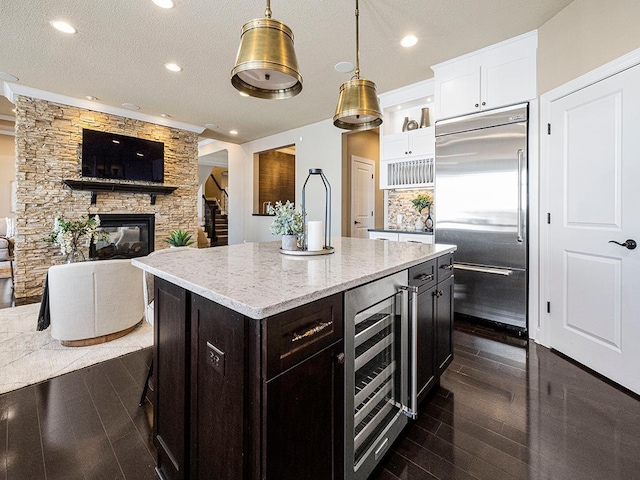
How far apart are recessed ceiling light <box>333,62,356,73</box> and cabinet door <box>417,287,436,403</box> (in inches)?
116

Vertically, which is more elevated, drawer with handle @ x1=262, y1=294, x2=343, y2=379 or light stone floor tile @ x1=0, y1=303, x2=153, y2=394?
drawer with handle @ x1=262, y1=294, x2=343, y2=379

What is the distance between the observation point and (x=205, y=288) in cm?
103

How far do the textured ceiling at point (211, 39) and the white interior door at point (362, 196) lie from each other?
155 centimetres

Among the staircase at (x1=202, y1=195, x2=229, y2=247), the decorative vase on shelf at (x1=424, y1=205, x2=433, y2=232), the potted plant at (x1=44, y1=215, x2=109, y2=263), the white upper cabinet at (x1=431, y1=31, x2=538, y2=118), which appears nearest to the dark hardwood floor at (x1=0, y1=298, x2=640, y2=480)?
the potted plant at (x1=44, y1=215, x2=109, y2=263)

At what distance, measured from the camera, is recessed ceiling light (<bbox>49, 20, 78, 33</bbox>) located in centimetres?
291

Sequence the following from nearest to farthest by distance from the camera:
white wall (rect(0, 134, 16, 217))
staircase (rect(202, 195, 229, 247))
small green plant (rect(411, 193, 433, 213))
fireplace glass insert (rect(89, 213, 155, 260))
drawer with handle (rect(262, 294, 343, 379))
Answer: drawer with handle (rect(262, 294, 343, 379)) → small green plant (rect(411, 193, 433, 213)) → fireplace glass insert (rect(89, 213, 155, 260)) → white wall (rect(0, 134, 16, 217)) → staircase (rect(202, 195, 229, 247))

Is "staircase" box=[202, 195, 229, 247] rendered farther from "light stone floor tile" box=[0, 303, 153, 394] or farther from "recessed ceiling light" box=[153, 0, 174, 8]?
"recessed ceiling light" box=[153, 0, 174, 8]

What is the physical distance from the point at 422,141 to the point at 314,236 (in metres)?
2.92

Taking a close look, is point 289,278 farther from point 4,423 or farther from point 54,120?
point 54,120

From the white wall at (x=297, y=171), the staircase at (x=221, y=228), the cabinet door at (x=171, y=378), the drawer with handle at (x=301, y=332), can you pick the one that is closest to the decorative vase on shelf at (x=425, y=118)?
the white wall at (x=297, y=171)

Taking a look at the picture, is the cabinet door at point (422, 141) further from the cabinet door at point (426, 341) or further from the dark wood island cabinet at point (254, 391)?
the dark wood island cabinet at point (254, 391)

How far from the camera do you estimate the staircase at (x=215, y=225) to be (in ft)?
33.1


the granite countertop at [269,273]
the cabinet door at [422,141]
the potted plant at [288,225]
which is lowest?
the granite countertop at [269,273]

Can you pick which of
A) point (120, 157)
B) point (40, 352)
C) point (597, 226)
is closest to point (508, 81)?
point (597, 226)
